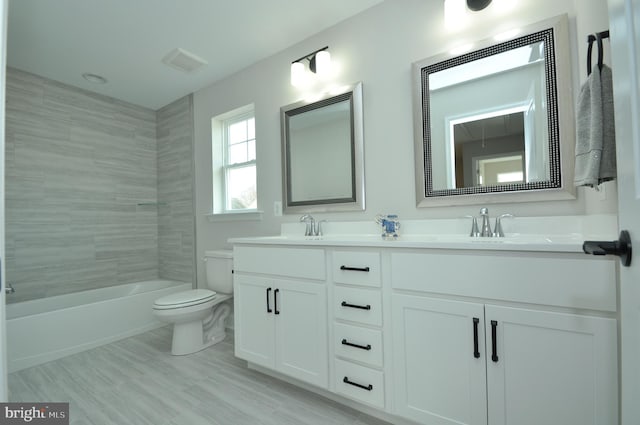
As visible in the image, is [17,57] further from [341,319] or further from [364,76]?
[341,319]

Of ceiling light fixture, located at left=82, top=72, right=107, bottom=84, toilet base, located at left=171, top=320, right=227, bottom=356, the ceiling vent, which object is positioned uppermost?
the ceiling vent

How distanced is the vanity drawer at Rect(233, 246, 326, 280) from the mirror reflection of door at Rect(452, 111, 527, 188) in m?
0.90

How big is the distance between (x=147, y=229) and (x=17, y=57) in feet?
6.08

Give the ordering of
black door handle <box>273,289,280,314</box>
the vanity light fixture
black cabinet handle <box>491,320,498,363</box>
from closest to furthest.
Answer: black cabinet handle <box>491,320,498,363</box>, black door handle <box>273,289,280,314</box>, the vanity light fixture

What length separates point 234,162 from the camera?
2.93m

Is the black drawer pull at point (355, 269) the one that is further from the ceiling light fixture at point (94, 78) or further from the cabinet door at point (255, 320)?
the ceiling light fixture at point (94, 78)

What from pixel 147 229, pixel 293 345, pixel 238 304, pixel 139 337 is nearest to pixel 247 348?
pixel 238 304

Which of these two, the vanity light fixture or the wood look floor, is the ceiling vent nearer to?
the vanity light fixture

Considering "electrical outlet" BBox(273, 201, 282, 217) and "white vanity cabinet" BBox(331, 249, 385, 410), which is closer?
"white vanity cabinet" BBox(331, 249, 385, 410)

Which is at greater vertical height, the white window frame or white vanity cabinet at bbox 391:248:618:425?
the white window frame

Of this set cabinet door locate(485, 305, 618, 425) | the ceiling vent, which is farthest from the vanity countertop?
the ceiling vent

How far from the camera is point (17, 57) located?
238cm

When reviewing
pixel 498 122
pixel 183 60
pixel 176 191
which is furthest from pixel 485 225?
pixel 176 191

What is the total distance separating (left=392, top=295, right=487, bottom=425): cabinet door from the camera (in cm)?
116
